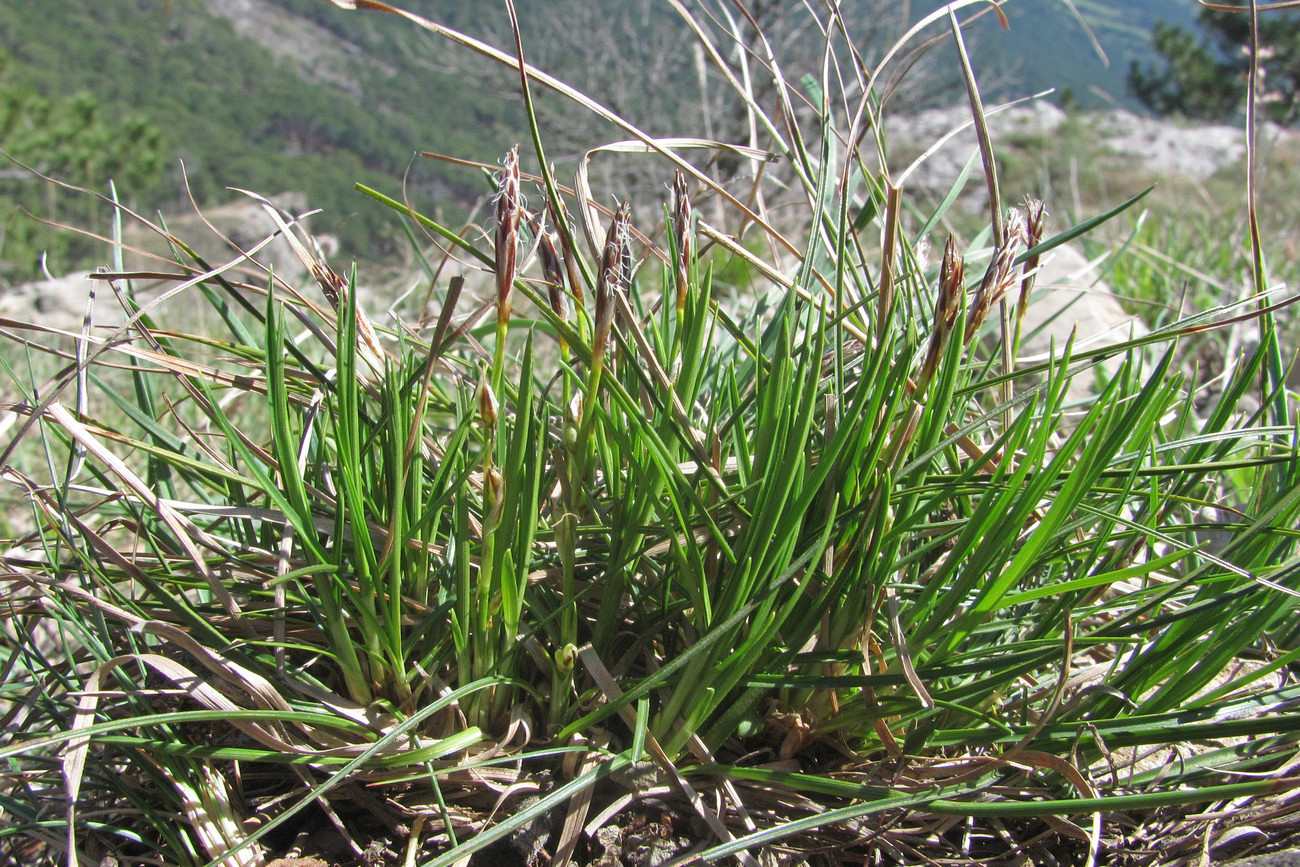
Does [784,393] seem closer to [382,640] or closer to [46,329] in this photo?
[382,640]

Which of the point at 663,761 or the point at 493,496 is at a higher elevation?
the point at 493,496

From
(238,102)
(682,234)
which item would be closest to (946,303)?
Result: (682,234)

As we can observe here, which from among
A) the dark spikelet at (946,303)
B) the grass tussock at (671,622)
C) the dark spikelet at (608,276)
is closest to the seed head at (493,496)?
the grass tussock at (671,622)

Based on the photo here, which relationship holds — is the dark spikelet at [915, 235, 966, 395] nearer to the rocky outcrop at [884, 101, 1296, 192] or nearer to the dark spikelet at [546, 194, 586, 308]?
the dark spikelet at [546, 194, 586, 308]

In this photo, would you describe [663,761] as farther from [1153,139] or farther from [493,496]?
[1153,139]

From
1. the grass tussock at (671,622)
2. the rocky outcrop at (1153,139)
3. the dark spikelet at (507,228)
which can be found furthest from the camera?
the rocky outcrop at (1153,139)

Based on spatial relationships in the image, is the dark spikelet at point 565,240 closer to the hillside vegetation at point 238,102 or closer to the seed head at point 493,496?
the seed head at point 493,496

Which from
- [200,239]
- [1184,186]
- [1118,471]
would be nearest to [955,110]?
[1184,186]

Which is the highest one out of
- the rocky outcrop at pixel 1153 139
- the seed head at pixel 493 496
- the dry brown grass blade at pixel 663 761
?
the rocky outcrop at pixel 1153 139
